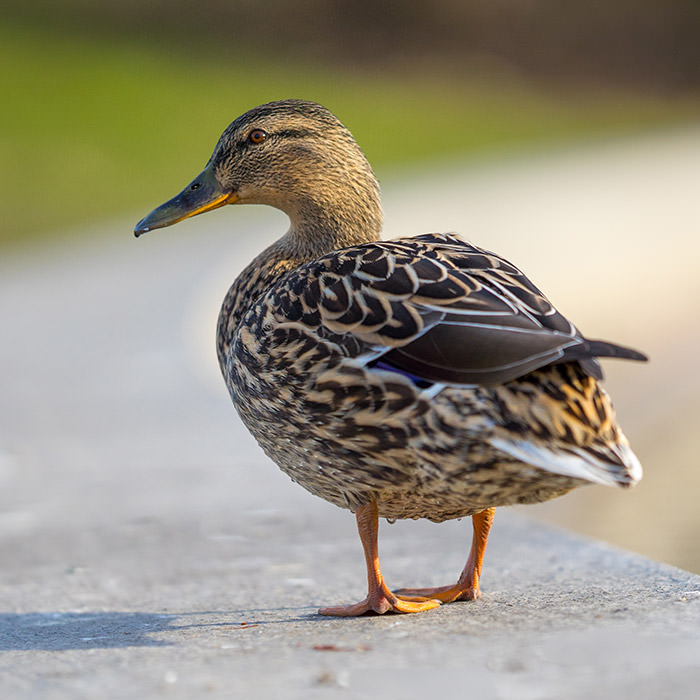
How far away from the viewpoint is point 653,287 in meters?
11.2

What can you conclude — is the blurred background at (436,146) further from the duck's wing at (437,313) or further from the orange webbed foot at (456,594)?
the duck's wing at (437,313)

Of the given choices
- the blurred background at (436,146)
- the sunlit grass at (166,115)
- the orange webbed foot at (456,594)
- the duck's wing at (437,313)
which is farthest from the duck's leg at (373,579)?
the sunlit grass at (166,115)

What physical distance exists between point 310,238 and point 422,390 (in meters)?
1.10

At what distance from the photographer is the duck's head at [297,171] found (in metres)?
3.88

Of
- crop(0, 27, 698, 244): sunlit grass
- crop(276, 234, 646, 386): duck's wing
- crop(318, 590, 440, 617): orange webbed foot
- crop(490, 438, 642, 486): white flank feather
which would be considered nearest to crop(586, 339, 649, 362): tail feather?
crop(276, 234, 646, 386): duck's wing

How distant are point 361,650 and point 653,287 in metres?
8.83

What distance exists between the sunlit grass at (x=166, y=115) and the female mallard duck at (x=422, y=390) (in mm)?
12464

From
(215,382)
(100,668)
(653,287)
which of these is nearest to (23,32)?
(653,287)

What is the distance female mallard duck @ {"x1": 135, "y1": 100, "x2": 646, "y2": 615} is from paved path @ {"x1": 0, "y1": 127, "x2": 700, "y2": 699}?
1.10 feet

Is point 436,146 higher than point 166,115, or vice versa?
point 166,115

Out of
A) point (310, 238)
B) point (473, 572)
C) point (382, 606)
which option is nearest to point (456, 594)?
point (473, 572)

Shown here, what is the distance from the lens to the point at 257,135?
3.89 m

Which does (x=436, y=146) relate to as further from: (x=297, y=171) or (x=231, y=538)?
(x=297, y=171)

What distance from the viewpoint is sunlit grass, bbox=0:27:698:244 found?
1845cm
